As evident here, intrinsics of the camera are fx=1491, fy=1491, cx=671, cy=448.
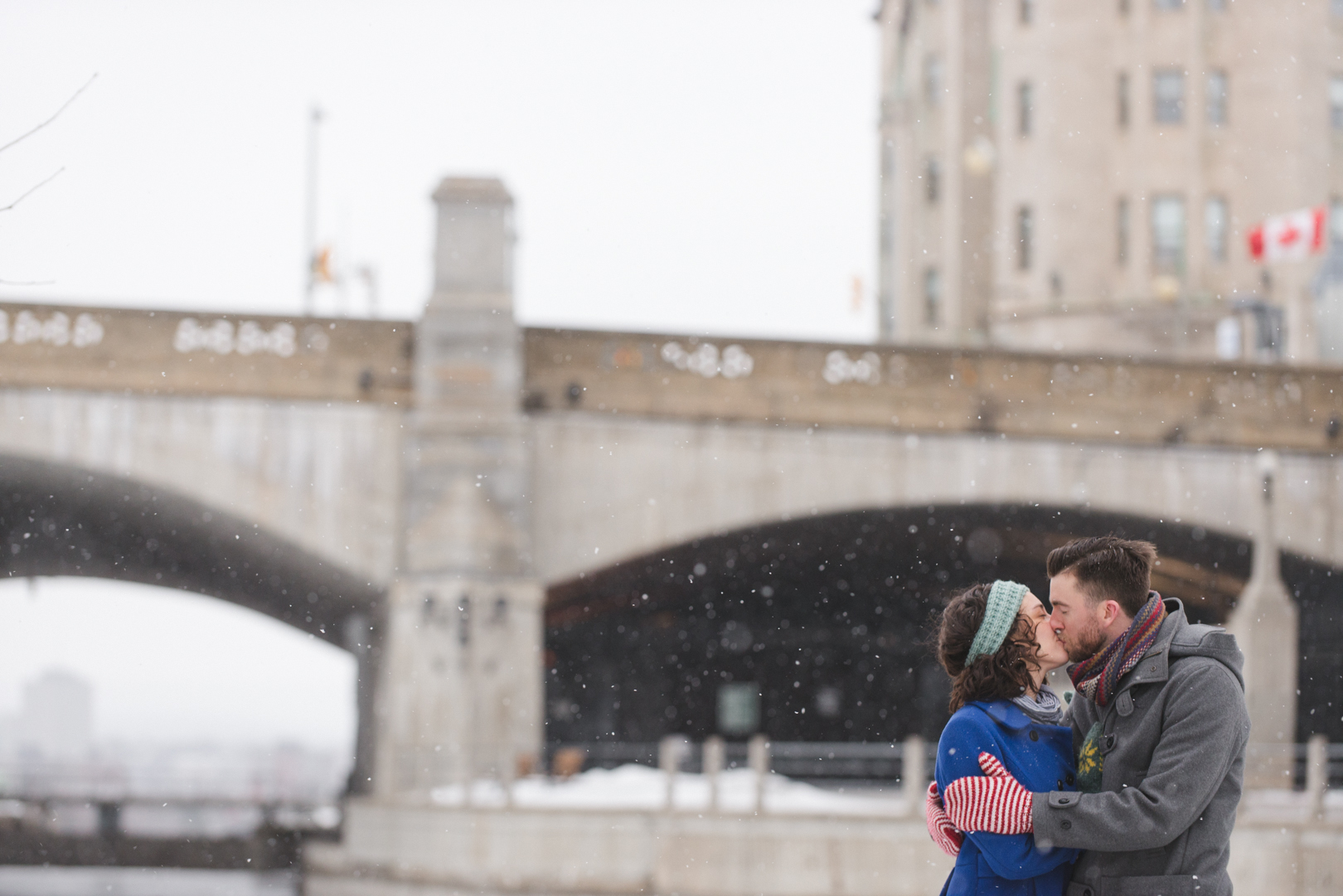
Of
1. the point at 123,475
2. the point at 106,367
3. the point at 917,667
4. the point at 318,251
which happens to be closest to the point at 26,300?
the point at 106,367

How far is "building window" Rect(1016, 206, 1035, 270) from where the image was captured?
36.8 m

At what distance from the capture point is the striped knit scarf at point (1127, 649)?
343 centimetres

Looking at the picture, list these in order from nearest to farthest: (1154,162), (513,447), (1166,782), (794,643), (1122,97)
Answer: (1166,782), (513,447), (794,643), (1154,162), (1122,97)

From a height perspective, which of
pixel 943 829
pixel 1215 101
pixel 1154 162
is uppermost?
pixel 1215 101

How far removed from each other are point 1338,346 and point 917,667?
38.0 feet

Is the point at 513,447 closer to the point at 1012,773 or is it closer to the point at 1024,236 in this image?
the point at 1012,773

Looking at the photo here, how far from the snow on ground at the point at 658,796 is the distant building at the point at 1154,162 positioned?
20.3m

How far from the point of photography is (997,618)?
3.37 meters

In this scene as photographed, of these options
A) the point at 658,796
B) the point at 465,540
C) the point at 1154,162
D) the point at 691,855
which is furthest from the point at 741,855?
the point at 1154,162

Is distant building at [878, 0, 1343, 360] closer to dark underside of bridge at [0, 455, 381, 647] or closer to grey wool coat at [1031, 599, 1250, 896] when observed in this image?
dark underside of bridge at [0, 455, 381, 647]

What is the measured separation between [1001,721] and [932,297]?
38.6m

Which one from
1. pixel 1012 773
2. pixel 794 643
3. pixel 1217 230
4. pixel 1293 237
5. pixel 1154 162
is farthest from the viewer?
pixel 1154 162

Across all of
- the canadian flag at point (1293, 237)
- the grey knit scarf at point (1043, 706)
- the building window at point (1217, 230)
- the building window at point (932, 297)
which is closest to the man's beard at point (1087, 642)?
the grey knit scarf at point (1043, 706)

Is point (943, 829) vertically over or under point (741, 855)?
over
